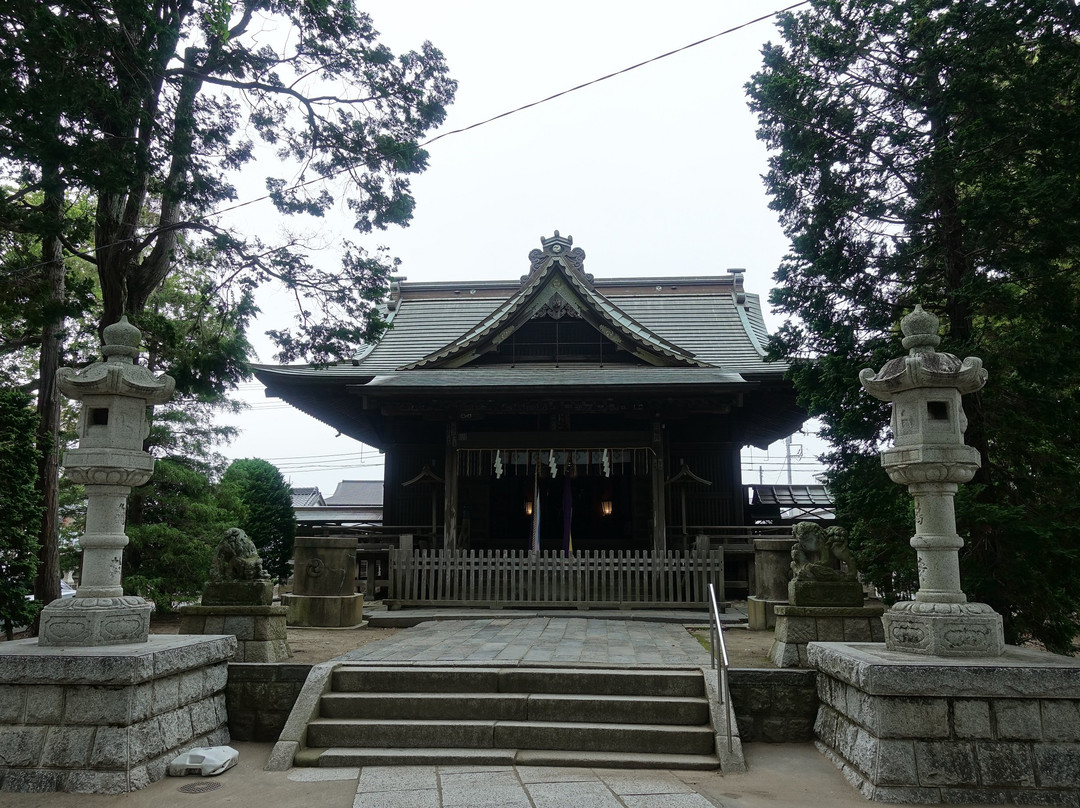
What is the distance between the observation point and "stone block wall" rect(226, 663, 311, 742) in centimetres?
650

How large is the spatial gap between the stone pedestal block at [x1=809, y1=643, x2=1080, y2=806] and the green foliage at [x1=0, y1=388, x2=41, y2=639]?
33.0ft

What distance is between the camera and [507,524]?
17.0 metres

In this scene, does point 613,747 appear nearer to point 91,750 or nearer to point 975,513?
point 91,750

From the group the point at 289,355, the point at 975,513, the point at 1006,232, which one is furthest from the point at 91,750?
the point at 1006,232

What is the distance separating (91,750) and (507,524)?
39.8 feet

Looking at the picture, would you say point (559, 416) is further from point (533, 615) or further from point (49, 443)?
point (49, 443)

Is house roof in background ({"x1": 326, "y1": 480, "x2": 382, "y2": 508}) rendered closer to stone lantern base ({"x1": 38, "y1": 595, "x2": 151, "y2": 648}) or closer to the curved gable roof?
the curved gable roof

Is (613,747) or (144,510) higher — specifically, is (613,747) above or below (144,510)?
below

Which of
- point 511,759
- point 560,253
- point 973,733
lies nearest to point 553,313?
point 560,253

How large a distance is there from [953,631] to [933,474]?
118 cm

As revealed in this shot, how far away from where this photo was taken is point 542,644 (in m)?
8.55

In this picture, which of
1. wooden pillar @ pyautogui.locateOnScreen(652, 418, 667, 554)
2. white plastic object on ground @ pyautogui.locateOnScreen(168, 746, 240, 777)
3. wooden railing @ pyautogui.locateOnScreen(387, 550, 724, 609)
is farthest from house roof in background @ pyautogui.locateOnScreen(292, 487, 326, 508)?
white plastic object on ground @ pyautogui.locateOnScreen(168, 746, 240, 777)

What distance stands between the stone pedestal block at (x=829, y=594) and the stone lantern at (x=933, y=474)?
1.18m

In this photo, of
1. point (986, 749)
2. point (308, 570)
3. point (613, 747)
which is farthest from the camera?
point (308, 570)
